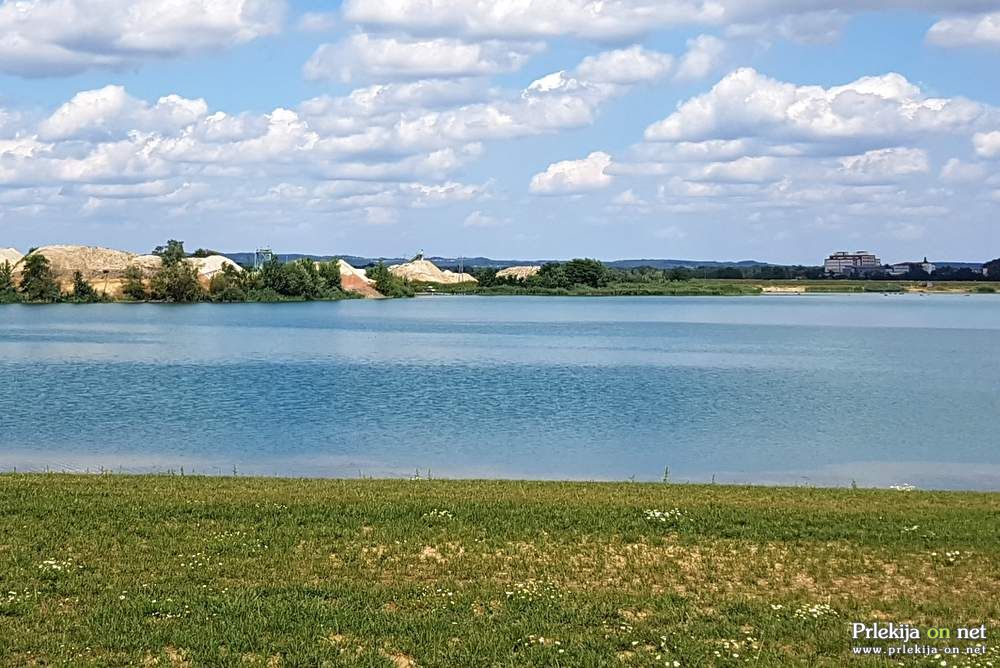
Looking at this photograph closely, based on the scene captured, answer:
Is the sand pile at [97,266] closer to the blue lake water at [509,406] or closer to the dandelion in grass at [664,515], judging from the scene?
the blue lake water at [509,406]

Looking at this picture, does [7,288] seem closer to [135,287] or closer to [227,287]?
[135,287]

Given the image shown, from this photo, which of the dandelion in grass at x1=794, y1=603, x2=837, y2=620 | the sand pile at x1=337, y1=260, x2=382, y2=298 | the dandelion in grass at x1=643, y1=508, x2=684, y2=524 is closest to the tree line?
the sand pile at x1=337, y1=260, x2=382, y2=298

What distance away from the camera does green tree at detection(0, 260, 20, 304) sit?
135 m

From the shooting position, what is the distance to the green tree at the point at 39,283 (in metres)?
134

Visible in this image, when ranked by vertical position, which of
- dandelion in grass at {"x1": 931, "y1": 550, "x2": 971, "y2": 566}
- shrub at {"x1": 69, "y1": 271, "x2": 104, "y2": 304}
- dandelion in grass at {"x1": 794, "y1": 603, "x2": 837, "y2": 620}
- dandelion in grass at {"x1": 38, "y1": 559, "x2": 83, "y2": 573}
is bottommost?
dandelion in grass at {"x1": 794, "y1": 603, "x2": 837, "y2": 620}

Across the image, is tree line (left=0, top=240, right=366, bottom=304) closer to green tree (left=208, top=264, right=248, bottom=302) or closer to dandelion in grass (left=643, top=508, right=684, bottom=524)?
green tree (left=208, top=264, right=248, bottom=302)

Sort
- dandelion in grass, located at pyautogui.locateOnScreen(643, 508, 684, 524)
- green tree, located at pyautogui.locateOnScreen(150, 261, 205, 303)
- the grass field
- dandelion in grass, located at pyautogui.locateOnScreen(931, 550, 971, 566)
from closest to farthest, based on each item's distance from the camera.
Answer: the grass field, dandelion in grass, located at pyautogui.locateOnScreen(931, 550, 971, 566), dandelion in grass, located at pyautogui.locateOnScreen(643, 508, 684, 524), green tree, located at pyautogui.locateOnScreen(150, 261, 205, 303)

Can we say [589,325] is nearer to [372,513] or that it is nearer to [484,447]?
[484,447]

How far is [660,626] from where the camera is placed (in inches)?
397

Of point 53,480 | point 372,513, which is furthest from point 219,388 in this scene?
point 372,513

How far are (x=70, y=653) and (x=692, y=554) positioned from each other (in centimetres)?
695

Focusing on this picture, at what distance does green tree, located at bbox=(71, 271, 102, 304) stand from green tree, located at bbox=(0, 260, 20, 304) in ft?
23.5

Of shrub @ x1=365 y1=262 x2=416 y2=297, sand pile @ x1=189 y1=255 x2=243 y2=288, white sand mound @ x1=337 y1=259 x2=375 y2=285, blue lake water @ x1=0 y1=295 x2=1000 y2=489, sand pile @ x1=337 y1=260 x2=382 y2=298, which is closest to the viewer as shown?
blue lake water @ x1=0 y1=295 x2=1000 y2=489

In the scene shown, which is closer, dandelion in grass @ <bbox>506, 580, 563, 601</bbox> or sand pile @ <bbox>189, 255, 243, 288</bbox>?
Result: dandelion in grass @ <bbox>506, 580, 563, 601</bbox>
